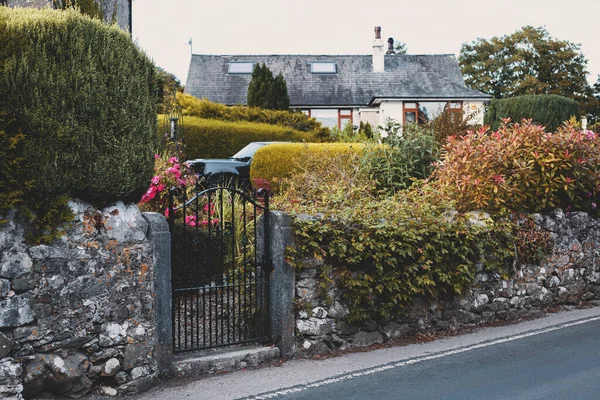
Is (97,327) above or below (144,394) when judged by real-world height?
above

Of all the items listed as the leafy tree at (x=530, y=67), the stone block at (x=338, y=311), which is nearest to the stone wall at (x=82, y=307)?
the stone block at (x=338, y=311)

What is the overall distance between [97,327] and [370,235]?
3484 millimetres

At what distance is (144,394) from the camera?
5770 millimetres

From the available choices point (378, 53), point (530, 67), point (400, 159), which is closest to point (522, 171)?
point (400, 159)

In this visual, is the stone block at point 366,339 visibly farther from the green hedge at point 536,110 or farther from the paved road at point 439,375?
the green hedge at point 536,110

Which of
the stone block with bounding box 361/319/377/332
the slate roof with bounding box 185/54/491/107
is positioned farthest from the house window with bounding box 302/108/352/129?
the stone block with bounding box 361/319/377/332

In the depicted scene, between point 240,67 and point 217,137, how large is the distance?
56.4 ft

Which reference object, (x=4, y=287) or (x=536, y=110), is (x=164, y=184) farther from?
(x=536, y=110)

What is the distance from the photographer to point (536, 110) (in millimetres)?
26188

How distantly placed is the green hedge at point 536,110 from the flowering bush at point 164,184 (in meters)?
18.5

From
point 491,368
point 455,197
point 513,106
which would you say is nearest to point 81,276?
point 491,368

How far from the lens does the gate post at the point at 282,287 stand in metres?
6.96

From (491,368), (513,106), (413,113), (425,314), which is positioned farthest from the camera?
(413,113)

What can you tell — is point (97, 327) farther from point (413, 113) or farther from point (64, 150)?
point (413, 113)
